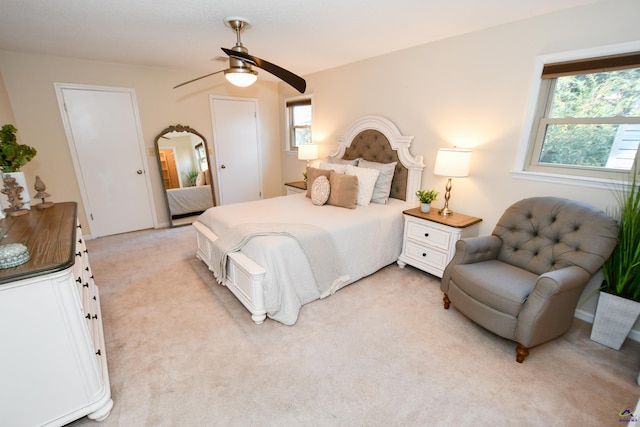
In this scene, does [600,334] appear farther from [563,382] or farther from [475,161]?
[475,161]

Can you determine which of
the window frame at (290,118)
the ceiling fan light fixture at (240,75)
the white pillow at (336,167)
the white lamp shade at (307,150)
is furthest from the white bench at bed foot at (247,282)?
the window frame at (290,118)

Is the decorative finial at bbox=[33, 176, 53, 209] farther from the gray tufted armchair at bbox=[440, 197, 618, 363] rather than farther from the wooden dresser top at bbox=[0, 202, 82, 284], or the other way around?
the gray tufted armchair at bbox=[440, 197, 618, 363]

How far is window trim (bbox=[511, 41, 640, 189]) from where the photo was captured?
1993 mm

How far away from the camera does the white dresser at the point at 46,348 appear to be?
1.21m

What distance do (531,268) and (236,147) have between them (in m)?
4.51

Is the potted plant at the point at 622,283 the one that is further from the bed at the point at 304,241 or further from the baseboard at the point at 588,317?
the bed at the point at 304,241

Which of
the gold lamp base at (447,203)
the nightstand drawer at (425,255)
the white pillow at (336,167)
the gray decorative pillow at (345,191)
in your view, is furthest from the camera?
the white pillow at (336,167)

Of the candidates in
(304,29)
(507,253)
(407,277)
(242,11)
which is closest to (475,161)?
(507,253)

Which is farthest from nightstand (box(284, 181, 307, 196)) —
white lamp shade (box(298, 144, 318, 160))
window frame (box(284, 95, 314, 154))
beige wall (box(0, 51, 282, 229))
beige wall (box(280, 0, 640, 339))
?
beige wall (box(0, 51, 282, 229))

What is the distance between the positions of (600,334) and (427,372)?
138cm

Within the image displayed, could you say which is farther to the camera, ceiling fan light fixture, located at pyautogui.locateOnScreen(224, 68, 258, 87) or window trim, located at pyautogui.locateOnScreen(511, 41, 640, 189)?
ceiling fan light fixture, located at pyautogui.locateOnScreen(224, 68, 258, 87)

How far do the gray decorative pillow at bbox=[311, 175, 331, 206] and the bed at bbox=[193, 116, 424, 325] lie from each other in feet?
0.23

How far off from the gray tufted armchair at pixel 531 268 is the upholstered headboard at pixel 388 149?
3.65 feet

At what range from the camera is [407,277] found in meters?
2.95
